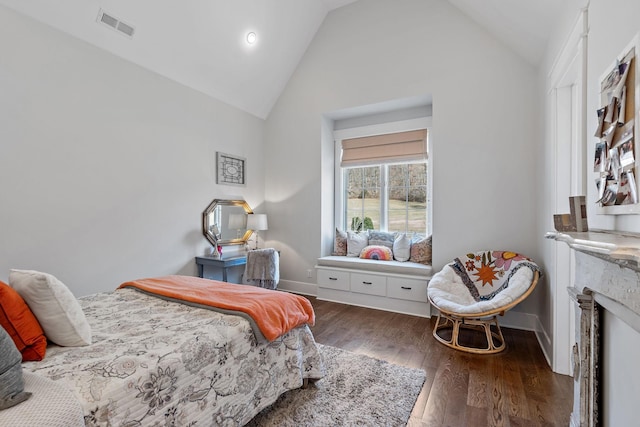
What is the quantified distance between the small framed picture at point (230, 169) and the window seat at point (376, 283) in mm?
1667

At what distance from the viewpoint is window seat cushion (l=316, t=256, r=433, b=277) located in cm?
347

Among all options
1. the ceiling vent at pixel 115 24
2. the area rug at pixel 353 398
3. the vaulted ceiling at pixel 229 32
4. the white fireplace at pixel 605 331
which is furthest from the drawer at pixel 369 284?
the ceiling vent at pixel 115 24

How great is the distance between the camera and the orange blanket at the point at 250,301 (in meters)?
1.69

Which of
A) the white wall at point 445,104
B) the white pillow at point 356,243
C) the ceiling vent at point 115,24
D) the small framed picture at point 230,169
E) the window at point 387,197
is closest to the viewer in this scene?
the ceiling vent at point 115,24

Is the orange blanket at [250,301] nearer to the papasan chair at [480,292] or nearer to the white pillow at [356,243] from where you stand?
the papasan chair at [480,292]

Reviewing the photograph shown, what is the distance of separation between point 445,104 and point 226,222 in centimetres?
316

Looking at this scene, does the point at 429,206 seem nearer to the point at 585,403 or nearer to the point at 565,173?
the point at 565,173

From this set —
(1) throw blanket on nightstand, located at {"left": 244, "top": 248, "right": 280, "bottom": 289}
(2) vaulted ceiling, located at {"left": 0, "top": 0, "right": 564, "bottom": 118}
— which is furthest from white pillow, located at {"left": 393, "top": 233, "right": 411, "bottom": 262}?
(2) vaulted ceiling, located at {"left": 0, "top": 0, "right": 564, "bottom": 118}

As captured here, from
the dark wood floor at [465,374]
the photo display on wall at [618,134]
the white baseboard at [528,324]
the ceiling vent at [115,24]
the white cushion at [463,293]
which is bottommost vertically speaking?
the dark wood floor at [465,374]

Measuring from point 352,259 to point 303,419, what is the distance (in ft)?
7.93

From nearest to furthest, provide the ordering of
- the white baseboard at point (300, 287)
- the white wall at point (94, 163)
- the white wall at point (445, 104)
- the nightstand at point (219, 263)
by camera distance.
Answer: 1. the white wall at point (94, 163)
2. the white wall at point (445, 104)
3. the nightstand at point (219, 263)
4. the white baseboard at point (300, 287)

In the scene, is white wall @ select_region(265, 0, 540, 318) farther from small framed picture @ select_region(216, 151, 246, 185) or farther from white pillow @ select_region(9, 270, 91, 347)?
white pillow @ select_region(9, 270, 91, 347)

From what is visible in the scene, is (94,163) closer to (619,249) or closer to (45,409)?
(45,409)

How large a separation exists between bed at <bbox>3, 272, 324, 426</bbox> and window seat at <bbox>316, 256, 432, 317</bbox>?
1794mm
